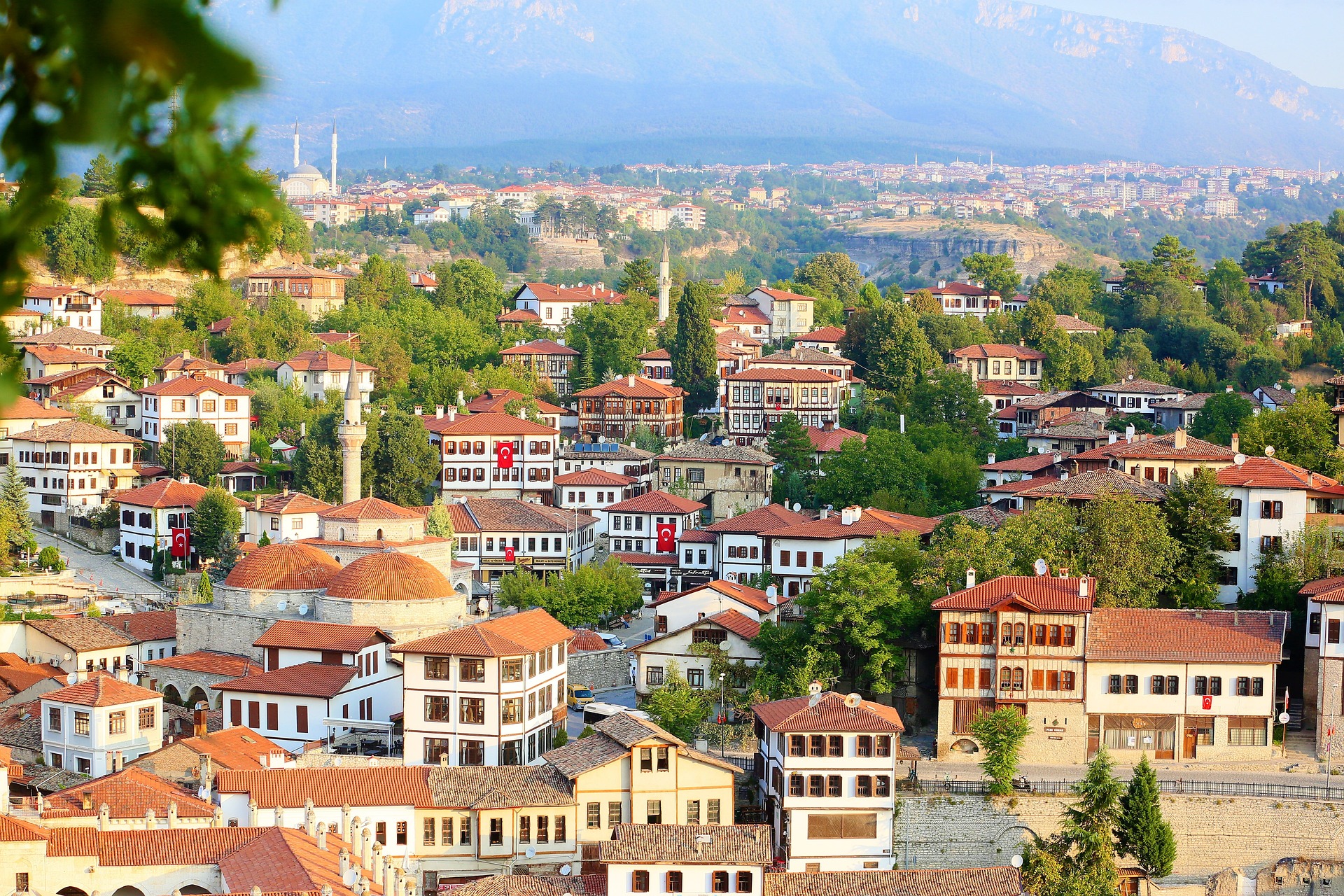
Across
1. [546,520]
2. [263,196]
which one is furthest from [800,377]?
[263,196]

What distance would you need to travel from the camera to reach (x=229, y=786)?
30.2 m

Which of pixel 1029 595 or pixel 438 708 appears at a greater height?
pixel 1029 595

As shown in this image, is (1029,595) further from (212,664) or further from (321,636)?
(212,664)

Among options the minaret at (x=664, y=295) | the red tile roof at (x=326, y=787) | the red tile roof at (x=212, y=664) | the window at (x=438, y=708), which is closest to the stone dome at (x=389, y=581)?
the red tile roof at (x=212, y=664)

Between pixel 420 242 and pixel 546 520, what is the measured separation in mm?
97968

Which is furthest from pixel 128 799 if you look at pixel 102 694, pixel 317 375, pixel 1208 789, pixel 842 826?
pixel 317 375

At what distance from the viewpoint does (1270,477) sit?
41438mm

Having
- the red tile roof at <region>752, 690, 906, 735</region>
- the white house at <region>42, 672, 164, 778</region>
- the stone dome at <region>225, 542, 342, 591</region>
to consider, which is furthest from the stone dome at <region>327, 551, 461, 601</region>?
the red tile roof at <region>752, 690, 906, 735</region>

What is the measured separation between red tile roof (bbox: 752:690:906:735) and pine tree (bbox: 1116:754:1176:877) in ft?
13.7

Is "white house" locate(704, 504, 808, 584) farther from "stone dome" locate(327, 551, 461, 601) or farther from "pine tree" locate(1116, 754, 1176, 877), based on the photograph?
"pine tree" locate(1116, 754, 1176, 877)

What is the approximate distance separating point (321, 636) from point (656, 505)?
1743 centimetres

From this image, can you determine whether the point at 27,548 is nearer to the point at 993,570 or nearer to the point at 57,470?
the point at 57,470

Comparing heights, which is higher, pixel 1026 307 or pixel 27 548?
pixel 1026 307

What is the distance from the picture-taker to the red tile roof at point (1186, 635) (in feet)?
116
